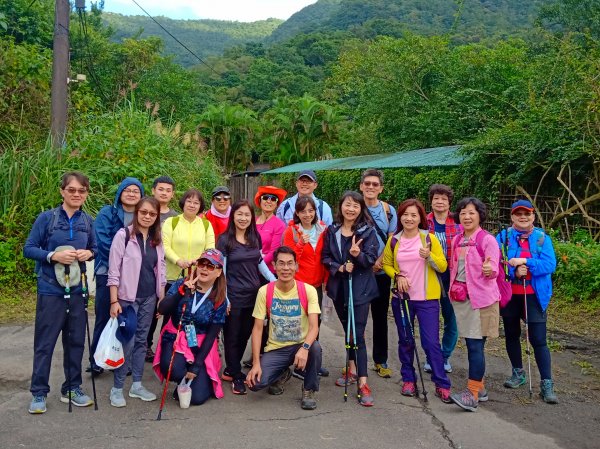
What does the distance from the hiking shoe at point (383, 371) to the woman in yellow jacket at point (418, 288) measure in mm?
385

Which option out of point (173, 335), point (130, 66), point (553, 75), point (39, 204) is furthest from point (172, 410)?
point (130, 66)

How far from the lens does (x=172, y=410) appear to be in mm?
4605

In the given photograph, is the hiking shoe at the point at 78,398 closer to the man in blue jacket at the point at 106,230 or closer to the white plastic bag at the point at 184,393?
the man in blue jacket at the point at 106,230

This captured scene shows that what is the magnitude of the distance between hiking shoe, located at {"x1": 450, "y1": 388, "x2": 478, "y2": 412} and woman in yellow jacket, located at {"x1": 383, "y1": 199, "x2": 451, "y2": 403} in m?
0.15

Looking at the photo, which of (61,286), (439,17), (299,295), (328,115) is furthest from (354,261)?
(439,17)

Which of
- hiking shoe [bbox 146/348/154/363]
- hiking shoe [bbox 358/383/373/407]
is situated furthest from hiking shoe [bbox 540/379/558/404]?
hiking shoe [bbox 146/348/154/363]

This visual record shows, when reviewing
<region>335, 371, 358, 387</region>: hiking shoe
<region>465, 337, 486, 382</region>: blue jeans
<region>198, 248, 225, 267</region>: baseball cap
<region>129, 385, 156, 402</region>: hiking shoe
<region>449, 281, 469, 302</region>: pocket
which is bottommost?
<region>335, 371, 358, 387</region>: hiking shoe

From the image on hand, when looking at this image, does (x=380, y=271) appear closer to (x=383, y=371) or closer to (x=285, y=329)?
(x=383, y=371)

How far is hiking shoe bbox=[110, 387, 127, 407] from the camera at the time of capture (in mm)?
4609

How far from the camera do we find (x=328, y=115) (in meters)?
36.2

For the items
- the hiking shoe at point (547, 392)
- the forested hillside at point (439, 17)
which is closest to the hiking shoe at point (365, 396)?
the hiking shoe at point (547, 392)

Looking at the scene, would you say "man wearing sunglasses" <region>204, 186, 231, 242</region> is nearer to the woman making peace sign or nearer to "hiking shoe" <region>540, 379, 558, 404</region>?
the woman making peace sign

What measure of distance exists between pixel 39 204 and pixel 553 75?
12.5m

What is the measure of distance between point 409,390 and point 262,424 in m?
1.37
